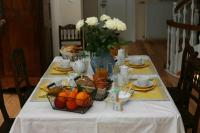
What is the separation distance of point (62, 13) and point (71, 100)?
11.0ft

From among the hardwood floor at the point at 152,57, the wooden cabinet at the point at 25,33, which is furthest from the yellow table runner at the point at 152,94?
the wooden cabinet at the point at 25,33

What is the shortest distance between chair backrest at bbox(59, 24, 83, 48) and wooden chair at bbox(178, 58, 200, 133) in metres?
2.39

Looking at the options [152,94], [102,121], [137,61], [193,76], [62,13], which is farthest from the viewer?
[62,13]

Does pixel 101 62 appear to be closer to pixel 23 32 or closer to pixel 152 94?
pixel 152 94

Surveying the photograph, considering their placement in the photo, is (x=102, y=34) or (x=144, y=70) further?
(x=144, y=70)

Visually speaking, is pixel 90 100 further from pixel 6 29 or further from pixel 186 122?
pixel 6 29

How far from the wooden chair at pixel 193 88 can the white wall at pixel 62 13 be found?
2678mm

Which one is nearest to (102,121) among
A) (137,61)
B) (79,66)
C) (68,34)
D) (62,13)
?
(79,66)

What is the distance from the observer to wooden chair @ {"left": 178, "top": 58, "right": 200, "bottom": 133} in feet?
7.55

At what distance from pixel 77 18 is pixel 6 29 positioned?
1267 mm

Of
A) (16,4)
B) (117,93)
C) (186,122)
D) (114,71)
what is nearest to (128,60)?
(114,71)

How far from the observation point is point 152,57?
21.4ft

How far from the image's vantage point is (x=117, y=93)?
1.93 meters

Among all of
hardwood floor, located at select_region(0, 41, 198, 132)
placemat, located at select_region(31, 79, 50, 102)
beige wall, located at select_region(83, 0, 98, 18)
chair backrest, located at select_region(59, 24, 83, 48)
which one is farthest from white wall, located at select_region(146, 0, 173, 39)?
placemat, located at select_region(31, 79, 50, 102)
